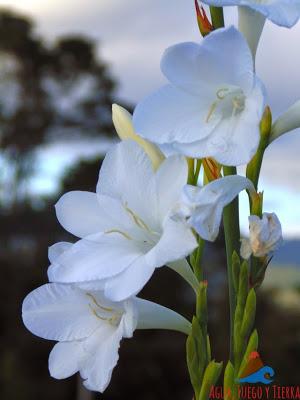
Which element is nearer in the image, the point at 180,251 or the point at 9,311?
the point at 180,251

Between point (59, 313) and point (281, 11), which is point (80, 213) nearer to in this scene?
point (59, 313)

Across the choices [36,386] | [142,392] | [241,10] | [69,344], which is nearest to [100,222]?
[69,344]

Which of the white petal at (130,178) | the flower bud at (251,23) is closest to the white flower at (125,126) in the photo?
the white petal at (130,178)

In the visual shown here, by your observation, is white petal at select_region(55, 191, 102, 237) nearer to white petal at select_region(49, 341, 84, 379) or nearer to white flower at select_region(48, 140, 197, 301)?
white flower at select_region(48, 140, 197, 301)

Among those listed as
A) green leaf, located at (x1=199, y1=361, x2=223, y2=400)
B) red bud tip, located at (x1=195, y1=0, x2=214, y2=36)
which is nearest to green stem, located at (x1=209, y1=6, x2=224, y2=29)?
red bud tip, located at (x1=195, y1=0, x2=214, y2=36)

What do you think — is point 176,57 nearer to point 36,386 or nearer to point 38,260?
point 36,386

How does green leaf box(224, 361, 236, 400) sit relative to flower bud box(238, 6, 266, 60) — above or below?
below
